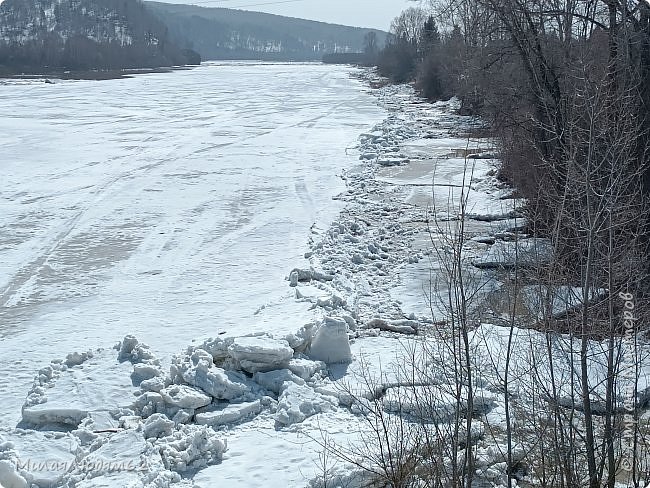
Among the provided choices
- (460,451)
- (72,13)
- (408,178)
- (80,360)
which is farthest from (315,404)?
(72,13)

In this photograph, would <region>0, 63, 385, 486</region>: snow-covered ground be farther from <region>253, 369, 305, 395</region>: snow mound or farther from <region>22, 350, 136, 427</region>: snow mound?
<region>253, 369, 305, 395</region>: snow mound

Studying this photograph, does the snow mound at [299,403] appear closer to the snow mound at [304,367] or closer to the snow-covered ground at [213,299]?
the snow-covered ground at [213,299]

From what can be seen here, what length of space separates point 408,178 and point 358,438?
13.4 meters

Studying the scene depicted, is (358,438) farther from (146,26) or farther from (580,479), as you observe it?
(146,26)

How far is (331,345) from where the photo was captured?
7.85 m

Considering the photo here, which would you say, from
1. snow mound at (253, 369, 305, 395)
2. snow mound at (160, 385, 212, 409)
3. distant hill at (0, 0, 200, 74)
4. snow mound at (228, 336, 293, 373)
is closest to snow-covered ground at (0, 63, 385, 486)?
A: snow mound at (160, 385, 212, 409)

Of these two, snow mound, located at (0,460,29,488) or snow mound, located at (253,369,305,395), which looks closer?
snow mound, located at (0,460,29,488)

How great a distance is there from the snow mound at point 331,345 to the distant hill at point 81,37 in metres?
81.8

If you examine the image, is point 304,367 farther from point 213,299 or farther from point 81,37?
point 81,37

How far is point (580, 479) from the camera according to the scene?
4641mm

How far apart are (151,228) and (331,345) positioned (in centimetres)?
670

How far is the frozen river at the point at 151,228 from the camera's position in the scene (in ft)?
28.9

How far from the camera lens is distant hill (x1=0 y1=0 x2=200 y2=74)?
8938 cm

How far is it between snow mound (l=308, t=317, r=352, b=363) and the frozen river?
0.43 m
